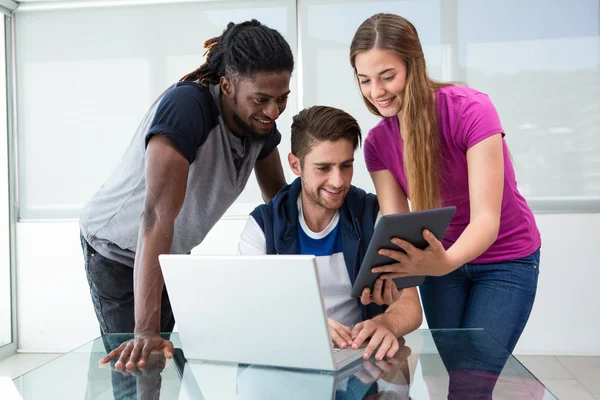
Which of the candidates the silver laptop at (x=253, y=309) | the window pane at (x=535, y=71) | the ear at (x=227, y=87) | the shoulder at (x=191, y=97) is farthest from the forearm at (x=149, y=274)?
the window pane at (x=535, y=71)

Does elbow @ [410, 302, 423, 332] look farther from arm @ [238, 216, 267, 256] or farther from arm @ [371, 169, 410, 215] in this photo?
arm @ [238, 216, 267, 256]

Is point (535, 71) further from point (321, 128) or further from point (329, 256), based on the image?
point (329, 256)

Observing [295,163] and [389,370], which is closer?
[389,370]

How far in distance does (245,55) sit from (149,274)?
618 mm

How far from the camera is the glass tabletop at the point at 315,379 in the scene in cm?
114

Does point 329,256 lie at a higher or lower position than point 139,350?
higher

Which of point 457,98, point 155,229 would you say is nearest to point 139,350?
point 155,229

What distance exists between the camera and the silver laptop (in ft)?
3.90

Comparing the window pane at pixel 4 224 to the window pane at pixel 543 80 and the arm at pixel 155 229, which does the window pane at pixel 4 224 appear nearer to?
the window pane at pixel 543 80

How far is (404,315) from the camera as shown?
5.21ft

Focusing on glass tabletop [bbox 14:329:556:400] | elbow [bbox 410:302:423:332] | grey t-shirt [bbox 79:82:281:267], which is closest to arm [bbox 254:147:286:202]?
grey t-shirt [bbox 79:82:281:267]

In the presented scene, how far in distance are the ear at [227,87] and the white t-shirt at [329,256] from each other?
0.36 metres

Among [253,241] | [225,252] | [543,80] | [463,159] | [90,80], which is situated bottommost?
[225,252]

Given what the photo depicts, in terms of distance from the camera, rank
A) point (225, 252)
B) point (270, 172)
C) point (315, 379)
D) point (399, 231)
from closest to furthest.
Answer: point (315, 379)
point (399, 231)
point (270, 172)
point (225, 252)
